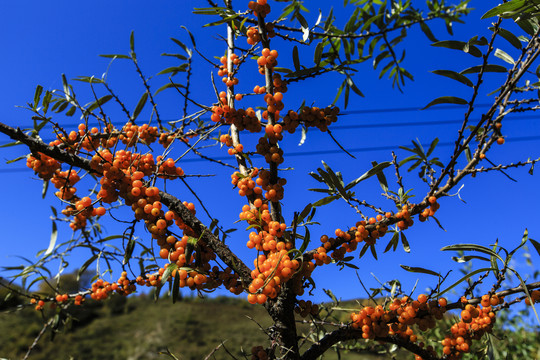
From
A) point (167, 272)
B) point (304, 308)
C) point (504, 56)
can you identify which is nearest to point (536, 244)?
point (504, 56)

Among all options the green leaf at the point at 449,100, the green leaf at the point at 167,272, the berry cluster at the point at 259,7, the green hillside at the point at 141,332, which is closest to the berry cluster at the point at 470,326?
the green leaf at the point at 449,100

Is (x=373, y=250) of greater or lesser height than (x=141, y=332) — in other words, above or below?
below

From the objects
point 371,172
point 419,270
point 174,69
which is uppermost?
point 174,69

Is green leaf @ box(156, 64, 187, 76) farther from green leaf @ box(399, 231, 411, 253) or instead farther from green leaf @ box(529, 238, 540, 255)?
green leaf @ box(529, 238, 540, 255)

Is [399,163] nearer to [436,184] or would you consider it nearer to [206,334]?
[436,184]

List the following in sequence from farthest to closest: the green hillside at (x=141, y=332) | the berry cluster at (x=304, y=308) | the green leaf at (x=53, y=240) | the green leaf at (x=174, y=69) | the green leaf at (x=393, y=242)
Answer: the green hillside at (x=141, y=332), the green leaf at (x=53, y=240), the green leaf at (x=174, y=69), the green leaf at (x=393, y=242), the berry cluster at (x=304, y=308)

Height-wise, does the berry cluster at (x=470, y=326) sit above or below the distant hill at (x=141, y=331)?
below

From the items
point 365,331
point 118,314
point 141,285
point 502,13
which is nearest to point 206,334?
point 118,314

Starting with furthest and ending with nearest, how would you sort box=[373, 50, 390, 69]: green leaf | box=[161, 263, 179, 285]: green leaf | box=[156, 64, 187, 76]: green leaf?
box=[373, 50, 390, 69]: green leaf → box=[156, 64, 187, 76]: green leaf → box=[161, 263, 179, 285]: green leaf

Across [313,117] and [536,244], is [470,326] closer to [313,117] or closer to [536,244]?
[536,244]

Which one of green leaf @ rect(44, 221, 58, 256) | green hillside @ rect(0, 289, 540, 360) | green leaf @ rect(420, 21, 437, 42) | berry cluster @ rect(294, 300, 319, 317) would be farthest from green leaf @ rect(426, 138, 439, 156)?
green hillside @ rect(0, 289, 540, 360)

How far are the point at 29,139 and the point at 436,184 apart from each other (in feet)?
3.81

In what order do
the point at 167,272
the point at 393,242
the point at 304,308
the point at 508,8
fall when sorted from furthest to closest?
the point at 393,242
the point at 304,308
the point at 167,272
the point at 508,8

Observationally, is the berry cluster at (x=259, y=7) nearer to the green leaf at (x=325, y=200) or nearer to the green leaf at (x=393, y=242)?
the green leaf at (x=325, y=200)
